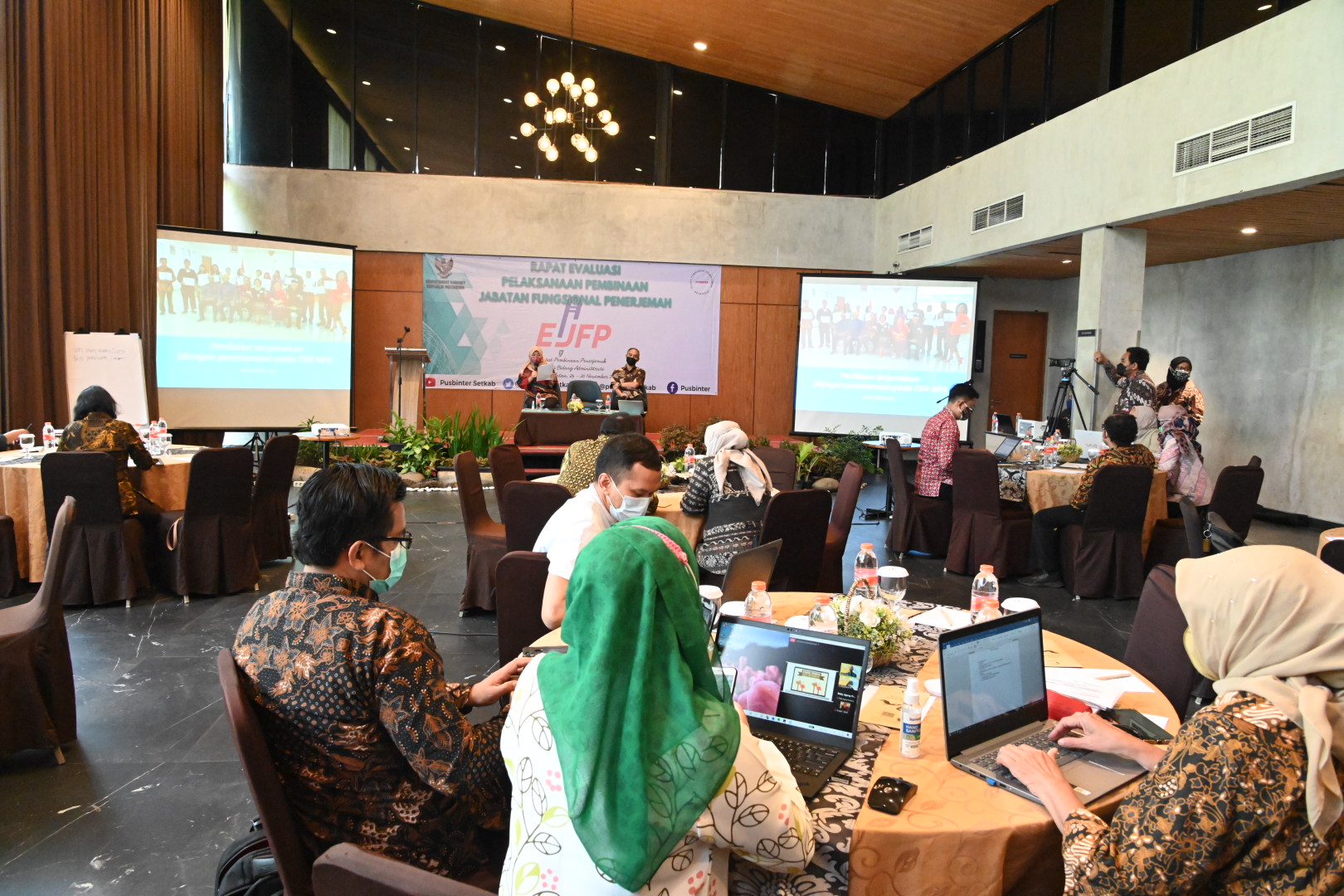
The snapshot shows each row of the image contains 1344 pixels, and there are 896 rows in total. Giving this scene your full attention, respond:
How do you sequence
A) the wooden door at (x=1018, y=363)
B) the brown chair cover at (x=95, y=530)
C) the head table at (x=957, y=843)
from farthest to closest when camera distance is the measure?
the wooden door at (x=1018, y=363) < the brown chair cover at (x=95, y=530) < the head table at (x=957, y=843)

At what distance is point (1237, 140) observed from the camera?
21.3ft

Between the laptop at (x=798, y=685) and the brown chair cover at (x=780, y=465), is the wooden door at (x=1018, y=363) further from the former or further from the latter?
the laptop at (x=798, y=685)

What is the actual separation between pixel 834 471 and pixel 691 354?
11.9ft

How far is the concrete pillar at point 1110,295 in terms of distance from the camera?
815 cm

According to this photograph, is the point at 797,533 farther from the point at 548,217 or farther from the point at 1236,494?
the point at 548,217

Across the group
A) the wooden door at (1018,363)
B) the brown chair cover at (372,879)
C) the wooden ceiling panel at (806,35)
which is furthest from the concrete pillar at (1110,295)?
the brown chair cover at (372,879)

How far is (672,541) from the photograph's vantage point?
151 centimetres

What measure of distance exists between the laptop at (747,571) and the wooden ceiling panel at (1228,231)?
5934 mm

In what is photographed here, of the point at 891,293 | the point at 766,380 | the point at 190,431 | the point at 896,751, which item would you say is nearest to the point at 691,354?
the point at 766,380

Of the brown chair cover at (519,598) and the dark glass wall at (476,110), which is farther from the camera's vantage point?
the dark glass wall at (476,110)

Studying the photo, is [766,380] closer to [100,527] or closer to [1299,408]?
[1299,408]

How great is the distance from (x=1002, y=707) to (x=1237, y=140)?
6518mm

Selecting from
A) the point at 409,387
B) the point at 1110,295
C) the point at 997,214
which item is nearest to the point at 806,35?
the point at 997,214

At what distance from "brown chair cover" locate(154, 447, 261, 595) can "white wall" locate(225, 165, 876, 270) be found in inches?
311
